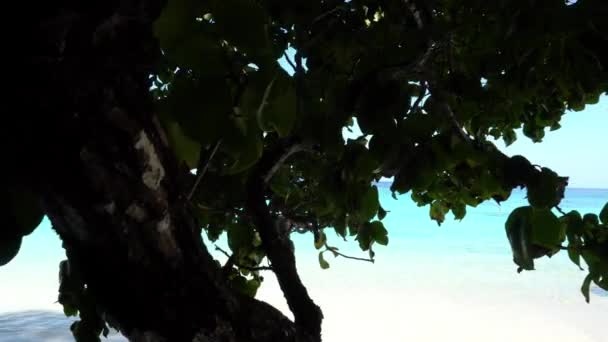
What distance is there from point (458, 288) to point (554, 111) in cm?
483

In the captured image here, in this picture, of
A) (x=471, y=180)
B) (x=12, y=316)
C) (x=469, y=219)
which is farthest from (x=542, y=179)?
(x=469, y=219)

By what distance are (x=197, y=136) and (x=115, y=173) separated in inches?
5.1

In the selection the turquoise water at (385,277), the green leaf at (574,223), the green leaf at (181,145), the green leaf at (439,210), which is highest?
the turquoise water at (385,277)

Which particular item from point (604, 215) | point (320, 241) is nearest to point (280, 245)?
point (320, 241)

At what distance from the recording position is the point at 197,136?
26 centimetres

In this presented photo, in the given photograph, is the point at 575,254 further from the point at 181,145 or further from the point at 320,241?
the point at 320,241

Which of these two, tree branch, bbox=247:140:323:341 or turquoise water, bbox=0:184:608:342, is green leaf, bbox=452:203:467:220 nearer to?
tree branch, bbox=247:140:323:341

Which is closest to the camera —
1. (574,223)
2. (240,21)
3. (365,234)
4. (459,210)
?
(240,21)

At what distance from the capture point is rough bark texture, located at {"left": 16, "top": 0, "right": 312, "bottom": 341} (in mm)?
336

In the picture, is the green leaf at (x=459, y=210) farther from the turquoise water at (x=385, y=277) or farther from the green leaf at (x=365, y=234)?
the turquoise water at (x=385, y=277)

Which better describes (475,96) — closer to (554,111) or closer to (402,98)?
(402,98)

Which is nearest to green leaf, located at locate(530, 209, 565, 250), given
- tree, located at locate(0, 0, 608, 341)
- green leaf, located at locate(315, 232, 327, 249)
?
tree, located at locate(0, 0, 608, 341)

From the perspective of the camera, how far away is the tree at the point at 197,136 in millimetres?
261

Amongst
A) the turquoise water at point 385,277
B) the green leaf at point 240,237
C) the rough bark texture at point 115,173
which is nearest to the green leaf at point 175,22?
the rough bark texture at point 115,173
